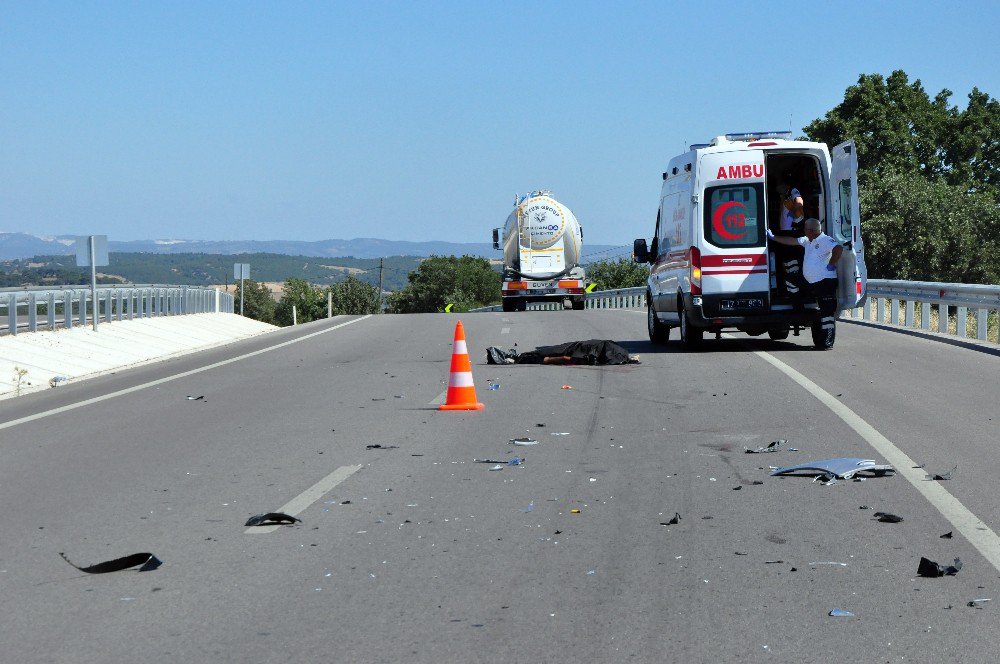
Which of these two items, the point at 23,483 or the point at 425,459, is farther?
the point at 425,459

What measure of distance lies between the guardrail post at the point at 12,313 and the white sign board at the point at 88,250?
411 centimetres

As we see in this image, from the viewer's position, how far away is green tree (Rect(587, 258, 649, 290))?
13838 centimetres

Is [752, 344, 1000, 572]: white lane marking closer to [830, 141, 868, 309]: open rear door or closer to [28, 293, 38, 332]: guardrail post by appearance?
[830, 141, 868, 309]: open rear door

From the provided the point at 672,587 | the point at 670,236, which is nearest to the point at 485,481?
the point at 672,587

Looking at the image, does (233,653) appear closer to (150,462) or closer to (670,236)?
(150,462)

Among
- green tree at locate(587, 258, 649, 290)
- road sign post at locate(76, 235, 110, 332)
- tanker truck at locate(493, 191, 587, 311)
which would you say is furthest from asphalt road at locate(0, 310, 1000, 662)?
green tree at locate(587, 258, 649, 290)

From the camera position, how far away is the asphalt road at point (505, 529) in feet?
17.3

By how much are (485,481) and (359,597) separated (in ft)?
10.3

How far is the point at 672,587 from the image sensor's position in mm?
5992

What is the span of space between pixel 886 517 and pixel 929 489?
1.01 metres

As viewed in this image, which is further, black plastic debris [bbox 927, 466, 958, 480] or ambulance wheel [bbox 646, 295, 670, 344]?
ambulance wheel [bbox 646, 295, 670, 344]

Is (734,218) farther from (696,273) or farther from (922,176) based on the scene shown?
(922,176)

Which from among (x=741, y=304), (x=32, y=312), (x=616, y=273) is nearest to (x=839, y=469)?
(x=741, y=304)

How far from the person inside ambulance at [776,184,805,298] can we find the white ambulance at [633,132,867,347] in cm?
13
